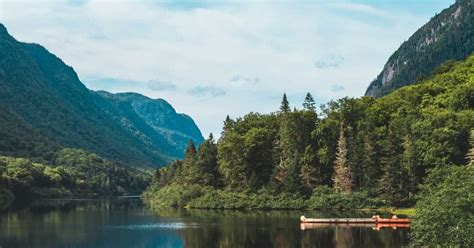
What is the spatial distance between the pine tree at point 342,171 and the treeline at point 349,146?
0.19 metres

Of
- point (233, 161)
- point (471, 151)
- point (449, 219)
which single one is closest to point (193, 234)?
point (449, 219)

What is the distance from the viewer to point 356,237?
6619 cm

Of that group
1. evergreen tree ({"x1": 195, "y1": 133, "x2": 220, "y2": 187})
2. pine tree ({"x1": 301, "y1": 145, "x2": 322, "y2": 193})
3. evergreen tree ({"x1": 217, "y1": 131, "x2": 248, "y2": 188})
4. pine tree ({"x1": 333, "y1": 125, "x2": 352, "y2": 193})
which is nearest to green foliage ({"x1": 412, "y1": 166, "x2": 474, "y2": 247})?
pine tree ({"x1": 333, "y1": 125, "x2": 352, "y2": 193})

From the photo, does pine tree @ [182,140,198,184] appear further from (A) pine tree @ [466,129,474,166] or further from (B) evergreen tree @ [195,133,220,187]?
(A) pine tree @ [466,129,474,166]

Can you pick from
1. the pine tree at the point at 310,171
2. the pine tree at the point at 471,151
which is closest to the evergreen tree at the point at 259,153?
the pine tree at the point at 310,171

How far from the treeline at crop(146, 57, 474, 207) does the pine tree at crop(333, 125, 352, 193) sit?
7.4 inches

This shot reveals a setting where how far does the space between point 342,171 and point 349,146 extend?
6.72 meters

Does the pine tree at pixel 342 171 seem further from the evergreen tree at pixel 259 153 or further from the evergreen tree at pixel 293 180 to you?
the evergreen tree at pixel 259 153

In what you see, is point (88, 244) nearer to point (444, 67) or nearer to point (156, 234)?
point (156, 234)

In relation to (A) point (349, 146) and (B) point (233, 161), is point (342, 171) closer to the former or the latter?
(A) point (349, 146)

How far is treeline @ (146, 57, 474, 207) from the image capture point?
10725 cm

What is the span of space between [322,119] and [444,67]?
202 feet

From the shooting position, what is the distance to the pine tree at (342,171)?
115188mm

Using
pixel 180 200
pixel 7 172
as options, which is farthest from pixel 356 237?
pixel 7 172
